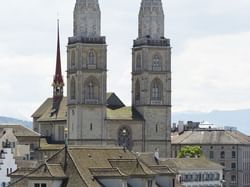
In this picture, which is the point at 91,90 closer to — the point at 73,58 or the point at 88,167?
the point at 73,58

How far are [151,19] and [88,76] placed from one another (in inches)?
445

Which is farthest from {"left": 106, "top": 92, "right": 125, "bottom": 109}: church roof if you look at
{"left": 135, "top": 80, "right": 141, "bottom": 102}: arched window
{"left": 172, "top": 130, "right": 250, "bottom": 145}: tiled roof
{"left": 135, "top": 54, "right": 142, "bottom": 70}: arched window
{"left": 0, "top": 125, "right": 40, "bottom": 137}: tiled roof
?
{"left": 172, "top": 130, "right": 250, "bottom": 145}: tiled roof

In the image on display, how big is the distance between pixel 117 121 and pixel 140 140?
393 cm

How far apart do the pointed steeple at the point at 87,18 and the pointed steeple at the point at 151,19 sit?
20.7 ft

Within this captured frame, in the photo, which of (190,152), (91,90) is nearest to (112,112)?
(91,90)

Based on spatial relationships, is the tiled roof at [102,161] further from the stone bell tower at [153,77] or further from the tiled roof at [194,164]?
the stone bell tower at [153,77]

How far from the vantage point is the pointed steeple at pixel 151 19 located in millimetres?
157875

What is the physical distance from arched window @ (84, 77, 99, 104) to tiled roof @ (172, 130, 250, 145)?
100 ft

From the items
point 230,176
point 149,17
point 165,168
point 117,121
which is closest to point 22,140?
point 117,121

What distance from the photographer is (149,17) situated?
157875 millimetres

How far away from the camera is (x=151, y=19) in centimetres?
15775

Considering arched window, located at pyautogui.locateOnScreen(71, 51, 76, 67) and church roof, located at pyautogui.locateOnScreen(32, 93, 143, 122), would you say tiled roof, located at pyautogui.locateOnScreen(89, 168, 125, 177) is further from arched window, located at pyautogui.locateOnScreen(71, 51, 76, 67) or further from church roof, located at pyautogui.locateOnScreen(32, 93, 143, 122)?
arched window, located at pyautogui.locateOnScreen(71, 51, 76, 67)

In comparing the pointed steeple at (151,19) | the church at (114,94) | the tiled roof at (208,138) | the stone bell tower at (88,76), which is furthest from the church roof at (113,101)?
the tiled roof at (208,138)

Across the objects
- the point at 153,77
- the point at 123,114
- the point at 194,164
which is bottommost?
the point at 194,164
